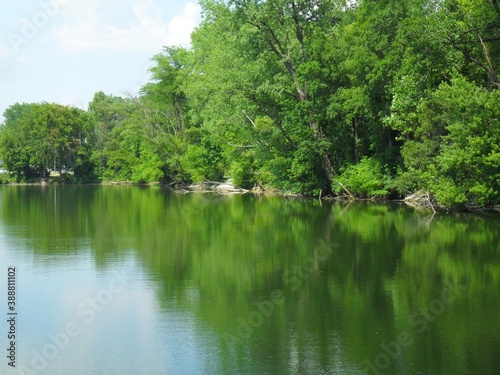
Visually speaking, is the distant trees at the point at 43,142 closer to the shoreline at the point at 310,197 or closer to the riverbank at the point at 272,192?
the riverbank at the point at 272,192

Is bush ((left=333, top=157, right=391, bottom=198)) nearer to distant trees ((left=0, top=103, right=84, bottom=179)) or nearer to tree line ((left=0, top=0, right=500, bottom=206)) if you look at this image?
tree line ((left=0, top=0, right=500, bottom=206))

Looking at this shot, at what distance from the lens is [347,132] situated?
42.7 metres

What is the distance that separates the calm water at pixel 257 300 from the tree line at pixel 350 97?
5197mm

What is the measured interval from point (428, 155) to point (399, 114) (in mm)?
3062

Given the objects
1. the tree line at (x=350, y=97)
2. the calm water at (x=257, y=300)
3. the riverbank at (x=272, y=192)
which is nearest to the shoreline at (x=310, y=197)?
the riverbank at (x=272, y=192)

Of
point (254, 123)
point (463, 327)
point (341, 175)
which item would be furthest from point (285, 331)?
point (254, 123)

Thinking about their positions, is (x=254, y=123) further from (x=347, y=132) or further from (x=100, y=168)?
(x=100, y=168)

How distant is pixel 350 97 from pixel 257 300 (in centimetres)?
2703

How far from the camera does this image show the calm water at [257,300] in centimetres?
974

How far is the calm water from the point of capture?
9.74 meters

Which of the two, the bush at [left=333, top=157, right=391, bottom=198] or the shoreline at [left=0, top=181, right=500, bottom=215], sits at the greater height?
the bush at [left=333, top=157, right=391, bottom=198]

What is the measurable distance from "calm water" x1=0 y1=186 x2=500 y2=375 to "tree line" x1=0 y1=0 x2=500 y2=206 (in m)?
5.20

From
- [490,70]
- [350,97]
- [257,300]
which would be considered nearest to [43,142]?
[350,97]

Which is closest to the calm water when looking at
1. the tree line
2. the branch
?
the tree line
